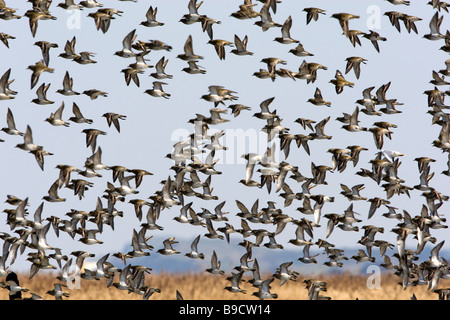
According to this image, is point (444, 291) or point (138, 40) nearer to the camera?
point (444, 291)

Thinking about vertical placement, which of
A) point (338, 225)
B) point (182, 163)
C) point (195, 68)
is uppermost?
point (195, 68)

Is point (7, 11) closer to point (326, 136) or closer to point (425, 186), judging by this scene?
point (326, 136)

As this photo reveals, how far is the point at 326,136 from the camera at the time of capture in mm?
36906

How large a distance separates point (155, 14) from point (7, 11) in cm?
658

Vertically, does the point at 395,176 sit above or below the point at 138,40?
below

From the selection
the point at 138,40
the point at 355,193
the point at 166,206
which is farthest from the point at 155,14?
the point at 355,193

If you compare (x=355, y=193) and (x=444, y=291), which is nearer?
(x=444, y=291)

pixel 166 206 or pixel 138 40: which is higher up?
pixel 138 40

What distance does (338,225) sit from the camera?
121ft

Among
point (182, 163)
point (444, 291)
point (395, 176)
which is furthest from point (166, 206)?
point (444, 291)
